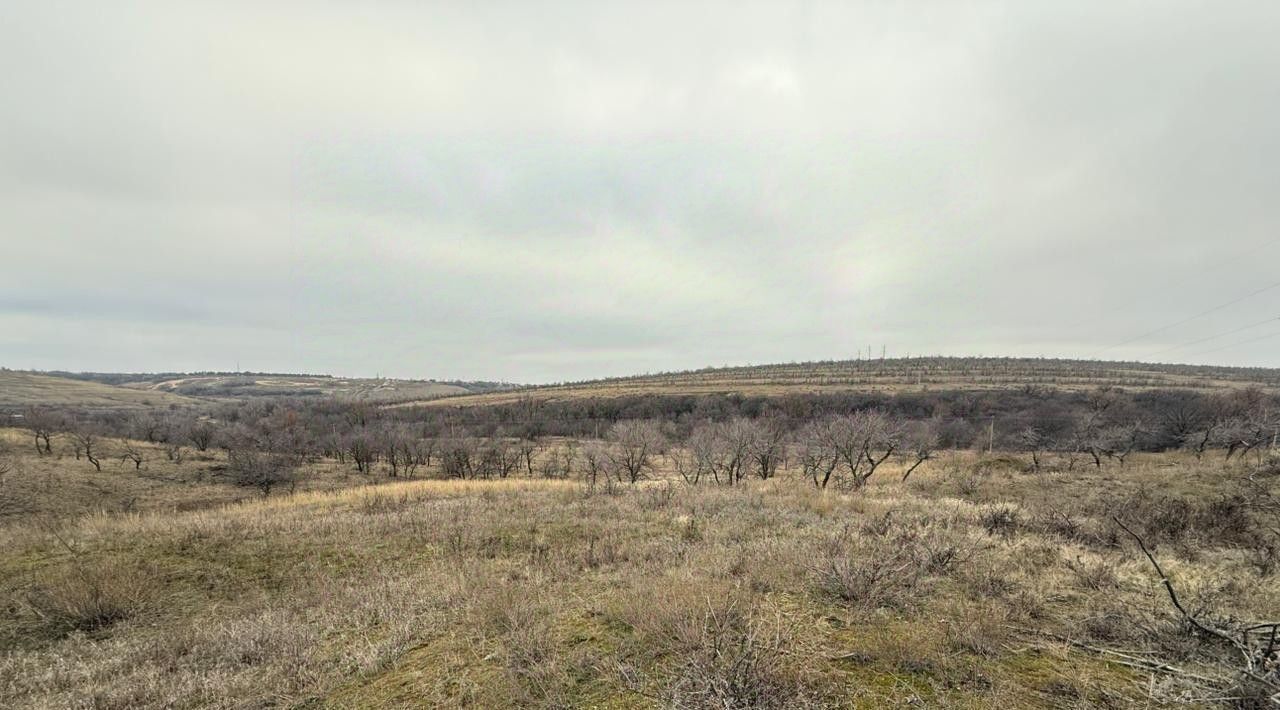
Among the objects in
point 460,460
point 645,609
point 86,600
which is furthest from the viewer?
point 460,460

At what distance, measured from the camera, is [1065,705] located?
3.95 m

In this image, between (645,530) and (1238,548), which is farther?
(645,530)

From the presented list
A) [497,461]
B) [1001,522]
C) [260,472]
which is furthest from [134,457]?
[1001,522]

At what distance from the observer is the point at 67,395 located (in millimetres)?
140250

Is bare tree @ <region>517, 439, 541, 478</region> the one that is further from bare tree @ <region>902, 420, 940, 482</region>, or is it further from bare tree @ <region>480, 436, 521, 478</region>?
bare tree @ <region>902, 420, 940, 482</region>

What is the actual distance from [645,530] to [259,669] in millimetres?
8010

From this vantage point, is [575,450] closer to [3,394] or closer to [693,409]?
[693,409]

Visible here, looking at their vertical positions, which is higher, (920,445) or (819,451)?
(920,445)

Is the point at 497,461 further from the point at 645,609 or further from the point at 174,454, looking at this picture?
the point at 645,609

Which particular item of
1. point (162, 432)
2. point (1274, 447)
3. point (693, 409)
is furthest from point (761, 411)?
point (162, 432)

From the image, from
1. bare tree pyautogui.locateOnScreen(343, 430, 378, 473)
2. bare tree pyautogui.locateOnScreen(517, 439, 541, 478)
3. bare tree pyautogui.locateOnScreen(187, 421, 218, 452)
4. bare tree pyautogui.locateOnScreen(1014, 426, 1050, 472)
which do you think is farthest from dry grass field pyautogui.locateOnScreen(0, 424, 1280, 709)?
bare tree pyautogui.locateOnScreen(187, 421, 218, 452)

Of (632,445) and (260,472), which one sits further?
(260,472)

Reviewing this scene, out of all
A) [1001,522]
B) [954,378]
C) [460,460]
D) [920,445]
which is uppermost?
[954,378]

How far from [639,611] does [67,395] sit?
213m
